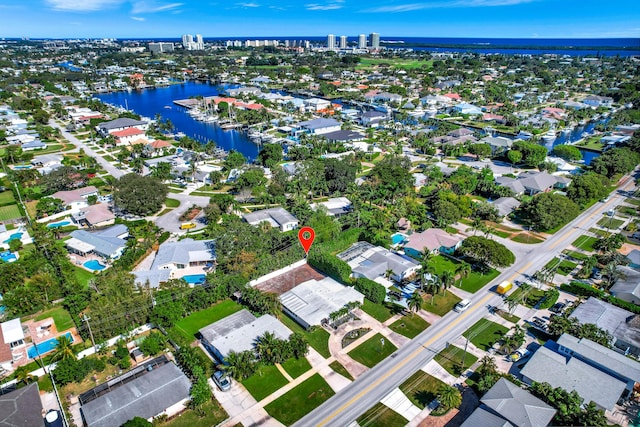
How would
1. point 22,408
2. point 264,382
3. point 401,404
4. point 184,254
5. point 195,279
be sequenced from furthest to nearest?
point 184,254, point 195,279, point 264,382, point 401,404, point 22,408

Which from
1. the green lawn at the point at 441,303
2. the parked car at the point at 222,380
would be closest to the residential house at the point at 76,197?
the parked car at the point at 222,380

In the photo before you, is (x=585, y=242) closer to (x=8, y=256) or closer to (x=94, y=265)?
(x=94, y=265)

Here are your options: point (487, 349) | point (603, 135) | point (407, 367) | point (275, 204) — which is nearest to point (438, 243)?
point (487, 349)

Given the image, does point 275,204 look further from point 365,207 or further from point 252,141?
point 252,141

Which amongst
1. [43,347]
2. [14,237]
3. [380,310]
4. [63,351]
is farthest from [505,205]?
[14,237]

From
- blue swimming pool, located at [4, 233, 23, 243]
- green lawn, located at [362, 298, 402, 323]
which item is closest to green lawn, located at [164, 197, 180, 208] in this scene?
blue swimming pool, located at [4, 233, 23, 243]

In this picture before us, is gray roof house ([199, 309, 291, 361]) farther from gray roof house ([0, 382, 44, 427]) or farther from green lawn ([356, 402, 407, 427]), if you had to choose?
gray roof house ([0, 382, 44, 427])

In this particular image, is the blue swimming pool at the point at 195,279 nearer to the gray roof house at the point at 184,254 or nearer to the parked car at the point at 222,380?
the gray roof house at the point at 184,254
